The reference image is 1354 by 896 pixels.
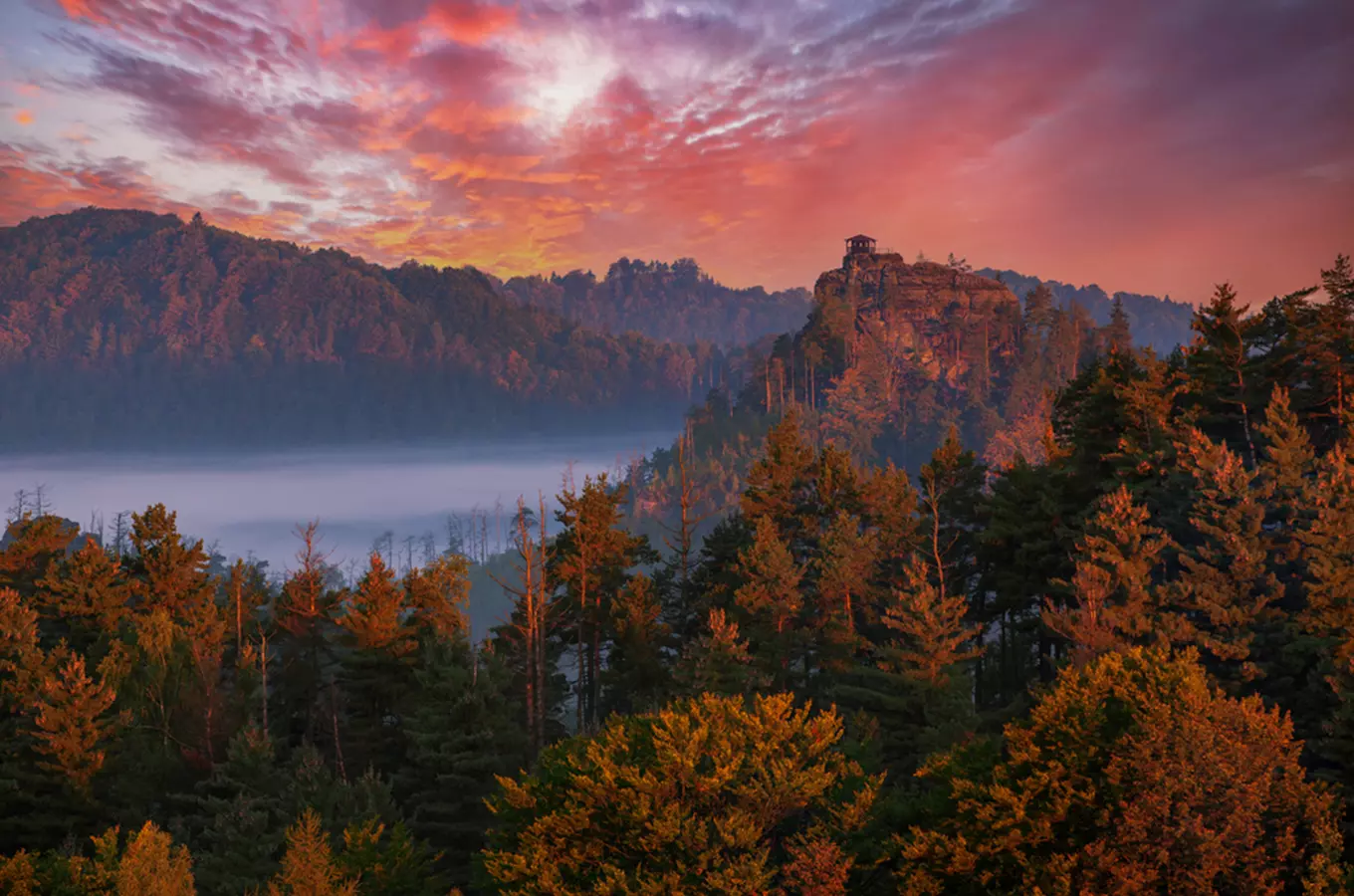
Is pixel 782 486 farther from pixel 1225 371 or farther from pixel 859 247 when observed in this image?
pixel 859 247

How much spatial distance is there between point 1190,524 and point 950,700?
12.8m

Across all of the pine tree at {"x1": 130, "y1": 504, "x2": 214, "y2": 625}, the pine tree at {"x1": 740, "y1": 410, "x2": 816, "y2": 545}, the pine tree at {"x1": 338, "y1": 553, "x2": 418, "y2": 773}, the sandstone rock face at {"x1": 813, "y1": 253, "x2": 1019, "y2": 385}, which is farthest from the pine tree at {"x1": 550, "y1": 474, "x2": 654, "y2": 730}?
the sandstone rock face at {"x1": 813, "y1": 253, "x2": 1019, "y2": 385}

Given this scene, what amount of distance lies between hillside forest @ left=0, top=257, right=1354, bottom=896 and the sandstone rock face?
126218mm

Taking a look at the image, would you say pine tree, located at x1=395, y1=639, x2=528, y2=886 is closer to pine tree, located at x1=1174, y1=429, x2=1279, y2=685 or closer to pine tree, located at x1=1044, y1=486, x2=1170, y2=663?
pine tree, located at x1=1044, y1=486, x2=1170, y2=663

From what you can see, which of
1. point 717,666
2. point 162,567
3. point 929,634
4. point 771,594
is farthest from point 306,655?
point 929,634

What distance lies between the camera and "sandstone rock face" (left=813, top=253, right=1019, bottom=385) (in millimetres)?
175875

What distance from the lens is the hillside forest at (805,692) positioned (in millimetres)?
21062

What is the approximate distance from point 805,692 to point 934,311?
14426 cm

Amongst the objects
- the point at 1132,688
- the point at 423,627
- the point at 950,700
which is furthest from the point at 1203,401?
the point at 423,627

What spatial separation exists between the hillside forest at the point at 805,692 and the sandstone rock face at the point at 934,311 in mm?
126218

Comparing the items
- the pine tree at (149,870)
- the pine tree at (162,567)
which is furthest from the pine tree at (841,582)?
the pine tree at (162,567)

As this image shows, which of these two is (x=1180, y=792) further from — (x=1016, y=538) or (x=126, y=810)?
(x=126, y=810)

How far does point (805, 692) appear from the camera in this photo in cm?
4941

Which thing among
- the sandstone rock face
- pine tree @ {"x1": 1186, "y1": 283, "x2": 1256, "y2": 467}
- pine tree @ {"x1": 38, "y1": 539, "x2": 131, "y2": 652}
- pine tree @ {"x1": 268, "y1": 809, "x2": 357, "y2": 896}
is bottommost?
pine tree @ {"x1": 268, "y1": 809, "x2": 357, "y2": 896}
